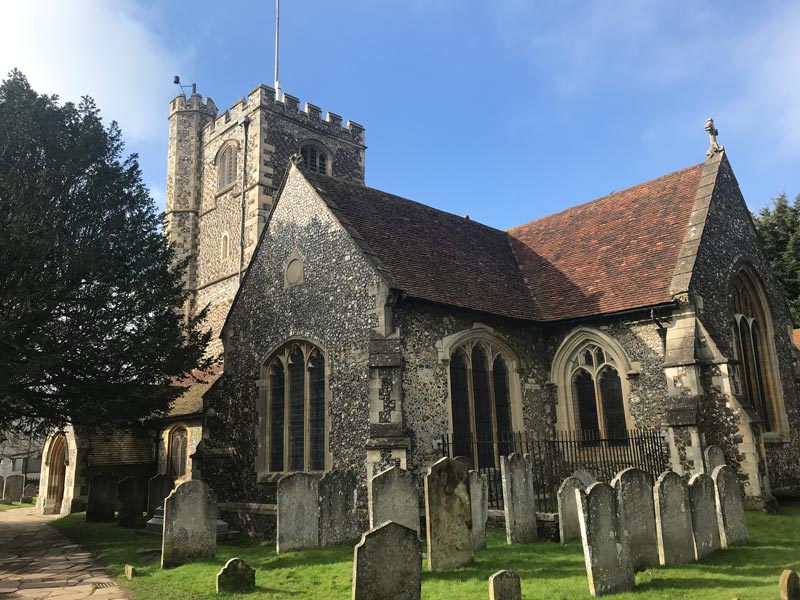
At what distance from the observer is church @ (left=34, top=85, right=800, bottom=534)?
1289cm

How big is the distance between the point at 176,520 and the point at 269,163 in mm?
21938

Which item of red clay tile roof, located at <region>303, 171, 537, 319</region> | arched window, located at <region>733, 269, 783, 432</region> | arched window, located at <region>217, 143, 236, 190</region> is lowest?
arched window, located at <region>733, 269, 783, 432</region>

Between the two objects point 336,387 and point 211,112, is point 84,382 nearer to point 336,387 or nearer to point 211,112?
point 336,387

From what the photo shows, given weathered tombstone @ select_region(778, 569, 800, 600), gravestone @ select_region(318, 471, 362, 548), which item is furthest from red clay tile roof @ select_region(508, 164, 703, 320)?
weathered tombstone @ select_region(778, 569, 800, 600)

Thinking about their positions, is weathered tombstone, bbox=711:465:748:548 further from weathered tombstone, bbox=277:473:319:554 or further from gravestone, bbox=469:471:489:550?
weathered tombstone, bbox=277:473:319:554

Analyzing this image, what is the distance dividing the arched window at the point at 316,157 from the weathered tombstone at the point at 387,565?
26.0m

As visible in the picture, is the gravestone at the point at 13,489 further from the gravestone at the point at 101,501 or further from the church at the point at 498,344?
the church at the point at 498,344

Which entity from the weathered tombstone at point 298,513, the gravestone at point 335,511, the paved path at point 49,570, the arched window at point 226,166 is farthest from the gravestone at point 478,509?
the arched window at point 226,166

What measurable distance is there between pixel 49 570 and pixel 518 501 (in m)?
7.59

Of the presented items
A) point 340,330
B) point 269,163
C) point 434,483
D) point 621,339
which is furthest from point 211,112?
point 434,483

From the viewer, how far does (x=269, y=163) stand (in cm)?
2942

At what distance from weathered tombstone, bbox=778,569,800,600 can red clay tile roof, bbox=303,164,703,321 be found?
8.19m

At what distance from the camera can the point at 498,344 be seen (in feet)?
49.0

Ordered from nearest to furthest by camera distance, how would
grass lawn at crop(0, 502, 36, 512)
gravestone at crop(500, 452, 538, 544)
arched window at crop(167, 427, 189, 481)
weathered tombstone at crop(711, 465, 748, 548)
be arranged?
weathered tombstone at crop(711, 465, 748, 548) < gravestone at crop(500, 452, 538, 544) < arched window at crop(167, 427, 189, 481) < grass lawn at crop(0, 502, 36, 512)
